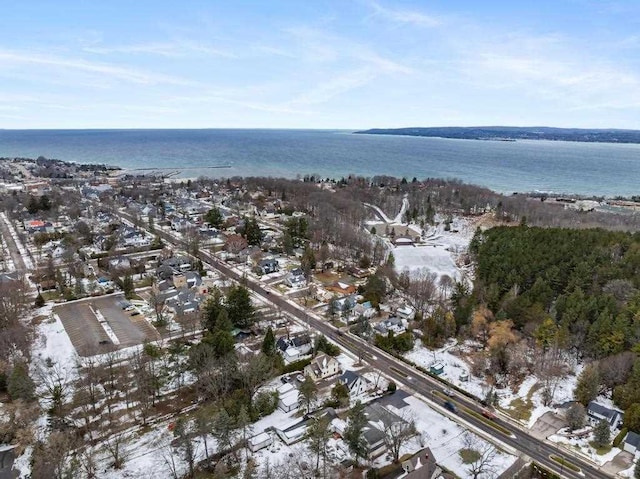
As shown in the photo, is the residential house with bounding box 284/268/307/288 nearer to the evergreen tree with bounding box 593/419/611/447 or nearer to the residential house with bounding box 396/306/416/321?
the residential house with bounding box 396/306/416/321

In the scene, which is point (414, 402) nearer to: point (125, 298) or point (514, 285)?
point (514, 285)

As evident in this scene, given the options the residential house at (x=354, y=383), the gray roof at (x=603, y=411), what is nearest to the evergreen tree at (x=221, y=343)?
the residential house at (x=354, y=383)

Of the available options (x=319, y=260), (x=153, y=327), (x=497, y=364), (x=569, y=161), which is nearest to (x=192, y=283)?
(x=153, y=327)

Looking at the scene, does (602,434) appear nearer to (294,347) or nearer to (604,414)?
(604,414)

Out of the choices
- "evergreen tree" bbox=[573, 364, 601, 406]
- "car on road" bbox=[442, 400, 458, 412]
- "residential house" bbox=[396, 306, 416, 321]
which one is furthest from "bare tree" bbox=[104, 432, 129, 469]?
"evergreen tree" bbox=[573, 364, 601, 406]

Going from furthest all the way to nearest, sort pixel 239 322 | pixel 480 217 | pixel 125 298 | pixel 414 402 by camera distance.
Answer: pixel 480 217, pixel 125 298, pixel 239 322, pixel 414 402

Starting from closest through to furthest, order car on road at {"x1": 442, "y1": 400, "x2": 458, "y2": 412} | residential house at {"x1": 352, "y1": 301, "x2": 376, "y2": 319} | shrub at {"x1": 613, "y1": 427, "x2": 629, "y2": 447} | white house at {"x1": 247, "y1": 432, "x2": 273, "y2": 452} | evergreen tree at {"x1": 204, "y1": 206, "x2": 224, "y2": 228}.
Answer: white house at {"x1": 247, "y1": 432, "x2": 273, "y2": 452} → shrub at {"x1": 613, "y1": 427, "x2": 629, "y2": 447} → car on road at {"x1": 442, "y1": 400, "x2": 458, "y2": 412} → residential house at {"x1": 352, "y1": 301, "x2": 376, "y2": 319} → evergreen tree at {"x1": 204, "y1": 206, "x2": 224, "y2": 228}
